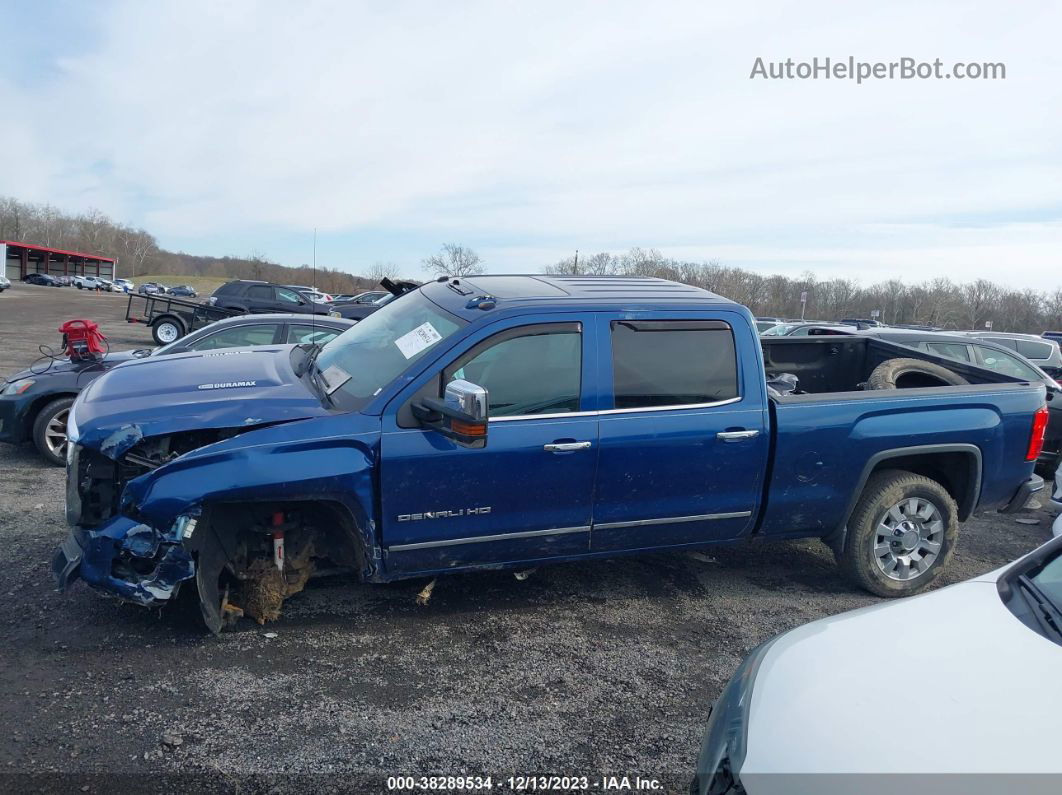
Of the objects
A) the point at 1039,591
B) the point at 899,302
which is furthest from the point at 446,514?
the point at 899,302

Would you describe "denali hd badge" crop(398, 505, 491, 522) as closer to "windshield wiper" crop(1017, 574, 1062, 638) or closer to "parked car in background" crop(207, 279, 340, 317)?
"windshield wiper" crop(1017, 574, 1062, 638)

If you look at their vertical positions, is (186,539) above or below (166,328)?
below

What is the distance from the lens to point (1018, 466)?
496cm

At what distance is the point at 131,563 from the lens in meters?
3.54

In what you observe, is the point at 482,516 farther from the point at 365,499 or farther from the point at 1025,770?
the point at 1025,770

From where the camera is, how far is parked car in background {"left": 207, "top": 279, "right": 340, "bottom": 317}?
20641 mm

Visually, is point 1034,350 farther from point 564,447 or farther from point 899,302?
point 899,302

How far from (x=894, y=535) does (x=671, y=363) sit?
1.99 meters

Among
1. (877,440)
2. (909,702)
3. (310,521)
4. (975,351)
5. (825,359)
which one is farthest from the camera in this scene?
(975,351)

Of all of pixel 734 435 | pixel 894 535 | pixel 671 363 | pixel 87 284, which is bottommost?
pixel 894 535

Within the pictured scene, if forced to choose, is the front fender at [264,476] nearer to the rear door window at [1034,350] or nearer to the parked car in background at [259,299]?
the rear door window at [1034,350]

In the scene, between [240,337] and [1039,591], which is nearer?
[1039,591]

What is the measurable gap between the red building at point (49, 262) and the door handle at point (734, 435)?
87.6 m

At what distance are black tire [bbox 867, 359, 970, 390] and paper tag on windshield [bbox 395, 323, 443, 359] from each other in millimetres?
3285
